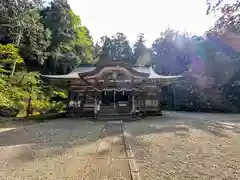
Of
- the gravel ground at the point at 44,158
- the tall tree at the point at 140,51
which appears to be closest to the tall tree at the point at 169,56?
the tall tree at the point at 140,51

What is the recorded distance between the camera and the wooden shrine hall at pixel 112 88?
10719mm

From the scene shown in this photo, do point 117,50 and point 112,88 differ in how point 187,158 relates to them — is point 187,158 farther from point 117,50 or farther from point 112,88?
point 117,50

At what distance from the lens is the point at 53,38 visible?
2050 cm

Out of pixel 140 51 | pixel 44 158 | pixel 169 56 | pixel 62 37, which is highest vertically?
pixel 140 51

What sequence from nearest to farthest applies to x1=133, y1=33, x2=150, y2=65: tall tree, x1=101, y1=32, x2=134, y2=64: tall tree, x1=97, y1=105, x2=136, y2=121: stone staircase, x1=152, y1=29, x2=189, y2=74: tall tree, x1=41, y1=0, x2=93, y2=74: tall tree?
x1=97, y1=105, x2=136, y2=121: stone staircase < x1=41, y1=0, x2=93, y2=74: tall tree < x1=152, y1=29, x2=189, y2=74: tall tree < x1=133, y1=33, x2=150, y2=65: tall tree < x1=101, y1=32, x2=134, y2=64: tall tree

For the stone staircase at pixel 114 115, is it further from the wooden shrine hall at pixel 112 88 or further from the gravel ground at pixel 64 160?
the gravel ground at pixel 64 160

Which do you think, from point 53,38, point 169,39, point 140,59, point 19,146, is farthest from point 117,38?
point 19,146

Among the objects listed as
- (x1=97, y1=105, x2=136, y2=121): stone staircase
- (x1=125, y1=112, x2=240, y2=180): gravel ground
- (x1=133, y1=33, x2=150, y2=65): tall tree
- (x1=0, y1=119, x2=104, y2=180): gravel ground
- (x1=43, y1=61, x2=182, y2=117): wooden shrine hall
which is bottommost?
(x1=0, y1=119, x2=104, y2=180): gravel ground

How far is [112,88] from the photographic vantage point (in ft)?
36.7

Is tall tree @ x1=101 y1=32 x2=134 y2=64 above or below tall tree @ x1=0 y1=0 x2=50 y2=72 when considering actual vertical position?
above

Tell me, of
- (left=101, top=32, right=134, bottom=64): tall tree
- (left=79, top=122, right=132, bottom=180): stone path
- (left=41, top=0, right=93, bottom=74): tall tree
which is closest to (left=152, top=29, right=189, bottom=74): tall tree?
(left=101, top=32, right=134, bottom=64): tall tree

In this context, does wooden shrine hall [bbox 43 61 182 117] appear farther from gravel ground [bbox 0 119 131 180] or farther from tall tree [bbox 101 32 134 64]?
tall tree [bbox 101 32 134 64]

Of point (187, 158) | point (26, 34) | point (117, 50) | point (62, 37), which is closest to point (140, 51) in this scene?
point (117, 50)

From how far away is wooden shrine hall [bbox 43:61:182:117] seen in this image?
10719 millimetres
